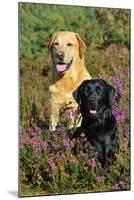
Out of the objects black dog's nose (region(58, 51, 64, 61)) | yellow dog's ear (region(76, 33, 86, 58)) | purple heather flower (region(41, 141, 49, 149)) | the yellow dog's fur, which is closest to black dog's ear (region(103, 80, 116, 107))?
the yellow dog's fur

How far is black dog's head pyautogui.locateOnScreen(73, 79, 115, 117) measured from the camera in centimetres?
576

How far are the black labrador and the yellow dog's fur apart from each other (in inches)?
2.2

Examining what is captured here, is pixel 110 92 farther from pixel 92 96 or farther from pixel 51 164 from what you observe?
pixel 51 164

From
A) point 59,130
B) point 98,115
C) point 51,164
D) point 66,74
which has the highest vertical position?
point 66,74

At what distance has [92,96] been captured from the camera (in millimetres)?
5754

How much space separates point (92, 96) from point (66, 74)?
261 mm

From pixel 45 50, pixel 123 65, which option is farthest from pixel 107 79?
pixel 45 50

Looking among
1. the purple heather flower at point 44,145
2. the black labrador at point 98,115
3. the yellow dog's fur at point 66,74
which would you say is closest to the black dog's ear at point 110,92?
the black labrador at point 98,115

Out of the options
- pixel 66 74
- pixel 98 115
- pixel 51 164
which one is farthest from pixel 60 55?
pixel 51 164

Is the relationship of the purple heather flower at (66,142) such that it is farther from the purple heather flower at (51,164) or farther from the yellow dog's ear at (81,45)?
the yellow dog's ear at (81,45)

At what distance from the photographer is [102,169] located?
5.91 meters

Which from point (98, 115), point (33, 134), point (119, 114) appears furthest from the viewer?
point (119, 114)

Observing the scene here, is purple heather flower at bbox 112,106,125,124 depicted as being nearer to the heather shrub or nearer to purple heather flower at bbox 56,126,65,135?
the heather shrub

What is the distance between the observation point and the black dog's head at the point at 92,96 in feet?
18.9
